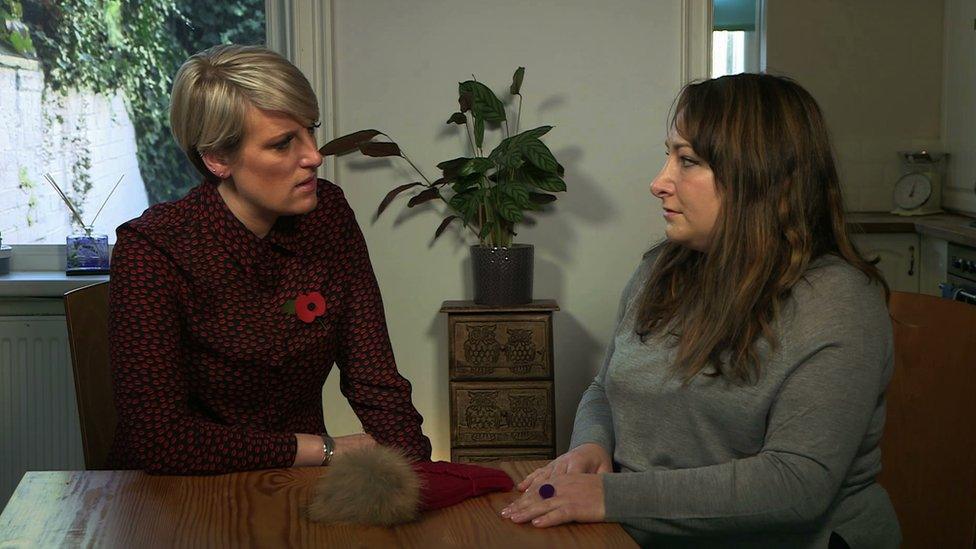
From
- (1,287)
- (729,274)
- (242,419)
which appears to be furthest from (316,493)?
(1,287)

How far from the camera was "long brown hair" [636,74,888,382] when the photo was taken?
1589mm

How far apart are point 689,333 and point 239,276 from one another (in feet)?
2.71

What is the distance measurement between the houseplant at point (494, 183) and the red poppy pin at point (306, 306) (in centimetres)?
140

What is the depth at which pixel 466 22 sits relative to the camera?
3594 mm

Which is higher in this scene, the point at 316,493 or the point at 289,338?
the point at 289,338

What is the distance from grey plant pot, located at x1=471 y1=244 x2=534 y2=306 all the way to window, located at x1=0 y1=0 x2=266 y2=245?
1.16 metres

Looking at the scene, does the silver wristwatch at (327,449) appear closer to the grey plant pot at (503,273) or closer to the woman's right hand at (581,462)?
the woman's right hand at (581,462)

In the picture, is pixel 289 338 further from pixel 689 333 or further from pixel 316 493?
pixel 689 333

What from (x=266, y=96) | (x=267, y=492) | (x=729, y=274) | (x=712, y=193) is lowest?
(x=267, y=492)

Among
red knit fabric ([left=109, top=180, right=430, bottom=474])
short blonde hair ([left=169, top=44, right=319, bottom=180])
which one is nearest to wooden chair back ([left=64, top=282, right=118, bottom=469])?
red knit fabric ([left=109, top=180, right=430, bottom=474])

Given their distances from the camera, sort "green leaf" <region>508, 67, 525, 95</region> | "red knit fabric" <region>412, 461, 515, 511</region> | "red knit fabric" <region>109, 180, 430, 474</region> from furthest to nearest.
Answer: "green leaf" <region>508, 67, 525, 95</region>, "red knit fabric" <region>109, 180, 430, 474</region>, "red knit fabric" <region>412, 461, 515, 511</region>

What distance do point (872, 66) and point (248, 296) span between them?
172 inches

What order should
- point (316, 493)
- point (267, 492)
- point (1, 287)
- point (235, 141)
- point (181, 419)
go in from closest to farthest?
point (316, 493), point (267, 492), point (181, 419), point (235, 141), point (1, 287)

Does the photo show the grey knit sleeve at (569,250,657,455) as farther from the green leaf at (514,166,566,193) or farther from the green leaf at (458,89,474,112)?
the green leaf at (458,89,474,112)
